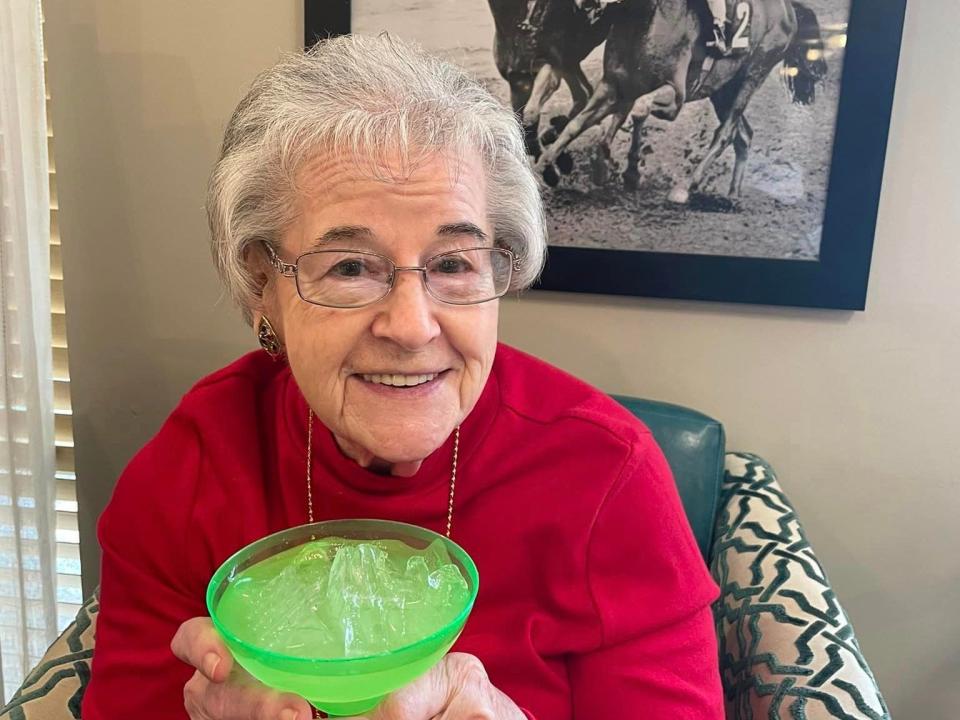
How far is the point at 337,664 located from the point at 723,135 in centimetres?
131

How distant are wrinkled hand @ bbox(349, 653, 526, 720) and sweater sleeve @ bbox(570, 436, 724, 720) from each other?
0.27m

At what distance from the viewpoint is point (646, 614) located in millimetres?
1023

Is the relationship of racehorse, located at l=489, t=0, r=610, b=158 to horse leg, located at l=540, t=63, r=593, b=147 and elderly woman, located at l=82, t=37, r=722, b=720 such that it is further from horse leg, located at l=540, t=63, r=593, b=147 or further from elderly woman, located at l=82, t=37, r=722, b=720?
elderly woman, located at l=82, t=37, r=722, b=720

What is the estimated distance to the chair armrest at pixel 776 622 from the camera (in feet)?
3.35

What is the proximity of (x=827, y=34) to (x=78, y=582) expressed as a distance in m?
2.23

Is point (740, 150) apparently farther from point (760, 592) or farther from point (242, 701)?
point (242, 701)

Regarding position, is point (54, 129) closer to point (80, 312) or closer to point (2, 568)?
point (80, 312)

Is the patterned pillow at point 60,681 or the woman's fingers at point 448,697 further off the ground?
the woman's fingers at point 448,697

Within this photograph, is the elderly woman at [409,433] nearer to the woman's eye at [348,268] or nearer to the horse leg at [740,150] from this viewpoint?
the woman's eye at [348,268]

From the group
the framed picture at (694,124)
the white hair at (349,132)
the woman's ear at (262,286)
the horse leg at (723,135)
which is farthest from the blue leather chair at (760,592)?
the woman's ear at (262,286)

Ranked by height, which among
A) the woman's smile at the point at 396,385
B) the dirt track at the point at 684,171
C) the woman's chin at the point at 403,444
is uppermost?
the dirt track at the point at 684,171

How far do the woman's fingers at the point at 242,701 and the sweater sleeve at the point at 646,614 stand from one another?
500 millimetres

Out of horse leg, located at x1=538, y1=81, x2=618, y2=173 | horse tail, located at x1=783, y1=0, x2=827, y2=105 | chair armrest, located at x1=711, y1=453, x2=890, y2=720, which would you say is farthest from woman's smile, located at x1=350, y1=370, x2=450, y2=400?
horse tail, located at x1=783, y1=0, x2=827, y2=105

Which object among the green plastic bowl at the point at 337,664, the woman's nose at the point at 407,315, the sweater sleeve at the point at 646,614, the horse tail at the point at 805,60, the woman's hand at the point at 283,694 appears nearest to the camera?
the green plastic bowl at the point at 337,664
